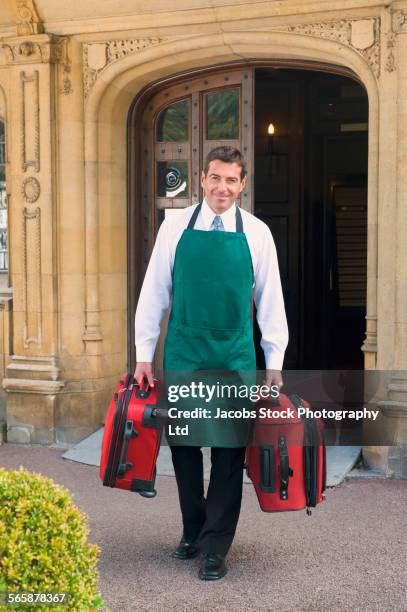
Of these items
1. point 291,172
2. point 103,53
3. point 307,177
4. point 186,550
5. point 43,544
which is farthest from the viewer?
point 307,177

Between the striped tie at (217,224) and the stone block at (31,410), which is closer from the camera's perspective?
the striped tie at (217,224)

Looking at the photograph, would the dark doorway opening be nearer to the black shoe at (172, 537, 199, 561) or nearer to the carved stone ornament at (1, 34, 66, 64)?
the carved stone ornament at (1, 34, 66, 64)

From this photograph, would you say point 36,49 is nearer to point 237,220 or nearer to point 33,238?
point 33,238

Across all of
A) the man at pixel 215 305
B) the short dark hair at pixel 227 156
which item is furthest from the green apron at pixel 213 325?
the short dark hair at pixel 227 156

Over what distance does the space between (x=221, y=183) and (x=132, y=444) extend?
1.35 meters

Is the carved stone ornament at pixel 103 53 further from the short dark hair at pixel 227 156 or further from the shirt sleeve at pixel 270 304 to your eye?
the shirt sleeve at pixel 270 304

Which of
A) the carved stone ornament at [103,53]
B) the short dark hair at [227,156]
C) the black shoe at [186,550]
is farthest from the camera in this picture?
the carved stone ornament at [103,53]

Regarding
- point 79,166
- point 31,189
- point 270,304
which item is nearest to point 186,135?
point 79,166

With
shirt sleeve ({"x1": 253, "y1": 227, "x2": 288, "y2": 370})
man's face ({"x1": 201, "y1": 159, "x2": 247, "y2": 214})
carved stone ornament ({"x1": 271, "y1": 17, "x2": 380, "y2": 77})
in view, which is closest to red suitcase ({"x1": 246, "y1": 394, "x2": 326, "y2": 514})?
shirt sleeve ({"x1": 253, "y1": 227, "x2": 288, "y2": 370})

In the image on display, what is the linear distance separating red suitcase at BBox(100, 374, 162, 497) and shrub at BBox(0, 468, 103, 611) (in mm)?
1217

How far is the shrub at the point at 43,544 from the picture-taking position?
3.24 m

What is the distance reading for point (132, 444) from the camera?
4.74 m

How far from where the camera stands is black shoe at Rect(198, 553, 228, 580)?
4.77 m

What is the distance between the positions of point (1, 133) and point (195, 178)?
1.86m
